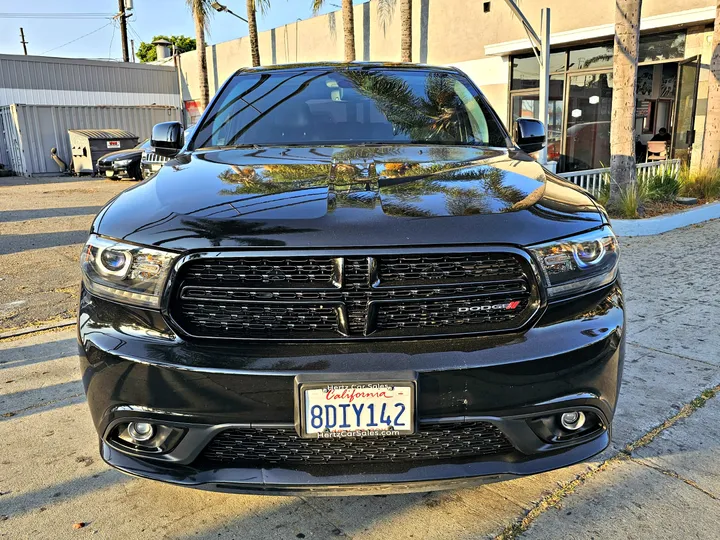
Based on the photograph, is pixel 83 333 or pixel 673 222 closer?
pixel 83 333

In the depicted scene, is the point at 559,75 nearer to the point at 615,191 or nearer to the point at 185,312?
the point at 615,191

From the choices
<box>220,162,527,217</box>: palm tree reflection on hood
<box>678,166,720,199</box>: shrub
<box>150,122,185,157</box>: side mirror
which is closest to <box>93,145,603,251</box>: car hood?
<box>220,162,527,217</box>: palm tree reflection on hood

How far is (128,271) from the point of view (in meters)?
1.83

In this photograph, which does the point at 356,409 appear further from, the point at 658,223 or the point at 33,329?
the point at 658,223

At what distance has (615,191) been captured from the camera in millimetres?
8039

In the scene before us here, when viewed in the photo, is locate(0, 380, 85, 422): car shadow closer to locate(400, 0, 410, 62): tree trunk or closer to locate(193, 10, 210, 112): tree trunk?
locate(400, 0, 410, 62): tree trunk

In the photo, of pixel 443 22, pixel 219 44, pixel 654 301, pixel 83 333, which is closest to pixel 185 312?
pixel 83 333

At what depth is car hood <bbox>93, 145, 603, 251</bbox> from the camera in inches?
69.2

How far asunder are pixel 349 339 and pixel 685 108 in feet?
42.6

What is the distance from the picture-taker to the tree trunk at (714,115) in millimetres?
9641

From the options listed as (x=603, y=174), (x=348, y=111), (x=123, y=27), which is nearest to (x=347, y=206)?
(x=348, y=111)

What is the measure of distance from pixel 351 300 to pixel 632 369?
7.35 ft

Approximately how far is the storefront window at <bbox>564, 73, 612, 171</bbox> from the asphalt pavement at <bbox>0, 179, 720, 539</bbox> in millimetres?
10999

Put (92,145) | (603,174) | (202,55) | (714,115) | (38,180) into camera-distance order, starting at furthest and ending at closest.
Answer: (202,55)
(92,145)
(38,180)
(714,115)
(603,174)
